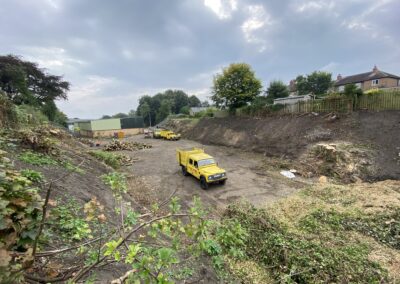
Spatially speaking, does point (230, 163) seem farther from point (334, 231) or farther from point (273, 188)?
point (334, 231)

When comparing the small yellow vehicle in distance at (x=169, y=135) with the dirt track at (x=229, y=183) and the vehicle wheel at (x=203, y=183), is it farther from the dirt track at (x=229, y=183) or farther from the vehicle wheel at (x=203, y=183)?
A: the vehicle wheel at (x=203, y=183)

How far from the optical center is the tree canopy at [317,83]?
43219 mm

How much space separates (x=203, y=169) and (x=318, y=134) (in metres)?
10.7

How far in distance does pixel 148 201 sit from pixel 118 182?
7.11m

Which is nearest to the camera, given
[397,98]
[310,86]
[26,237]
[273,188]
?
[26,237]

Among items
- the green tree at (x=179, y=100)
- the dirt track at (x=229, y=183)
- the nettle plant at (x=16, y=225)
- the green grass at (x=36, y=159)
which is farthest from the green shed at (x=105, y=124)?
the nettle plant at (x=16, y=225)

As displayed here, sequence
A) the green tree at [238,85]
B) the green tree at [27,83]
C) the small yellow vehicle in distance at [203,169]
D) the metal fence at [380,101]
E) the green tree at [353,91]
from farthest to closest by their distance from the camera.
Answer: the green tree at [238,85]
the green tree at [27,83]
the green tree at [353,91]
the metal fence at [380,101]
the small yellow vehicle in distance at [203,169]

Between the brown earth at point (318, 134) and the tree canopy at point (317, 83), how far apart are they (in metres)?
28.0

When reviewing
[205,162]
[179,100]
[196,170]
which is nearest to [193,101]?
[179,100]

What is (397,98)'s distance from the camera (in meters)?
14.5

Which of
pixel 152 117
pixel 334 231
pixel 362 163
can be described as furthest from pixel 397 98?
pixel 152 117

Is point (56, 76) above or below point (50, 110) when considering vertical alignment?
above

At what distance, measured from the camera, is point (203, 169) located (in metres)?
11.1

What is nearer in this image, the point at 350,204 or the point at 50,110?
the point at 350,204
